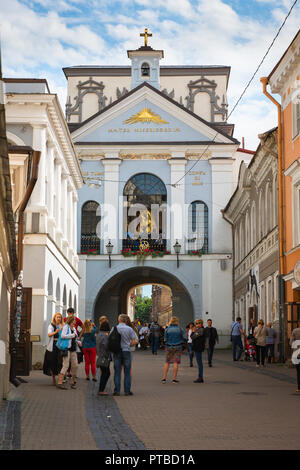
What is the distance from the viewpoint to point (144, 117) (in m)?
42.9

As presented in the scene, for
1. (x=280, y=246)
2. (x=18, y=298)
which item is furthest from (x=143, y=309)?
(x=18, y=298)

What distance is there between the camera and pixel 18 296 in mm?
17250

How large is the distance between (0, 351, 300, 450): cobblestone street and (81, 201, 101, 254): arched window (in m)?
23.6

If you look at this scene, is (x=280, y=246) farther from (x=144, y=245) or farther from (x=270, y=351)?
(x=144, y=245)

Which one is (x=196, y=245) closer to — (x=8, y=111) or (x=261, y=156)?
(x=261, y=156)

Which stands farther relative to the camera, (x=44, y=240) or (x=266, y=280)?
(x=266, y=280)

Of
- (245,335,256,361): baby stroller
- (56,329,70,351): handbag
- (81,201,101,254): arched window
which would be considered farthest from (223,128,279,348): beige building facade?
(56,329,70,351): handbag

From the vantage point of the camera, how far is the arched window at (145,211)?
4181 cm

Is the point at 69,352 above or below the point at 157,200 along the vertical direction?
below

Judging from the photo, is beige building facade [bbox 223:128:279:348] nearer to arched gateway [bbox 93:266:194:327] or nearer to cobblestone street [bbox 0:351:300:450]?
arched gateway [bbox 93:266:194:327]

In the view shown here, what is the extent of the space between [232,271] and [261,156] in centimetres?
1410

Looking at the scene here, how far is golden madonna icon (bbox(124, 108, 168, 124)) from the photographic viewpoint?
42.8 m

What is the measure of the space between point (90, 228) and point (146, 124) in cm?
649

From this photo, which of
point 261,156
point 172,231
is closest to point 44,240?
point 261,156
